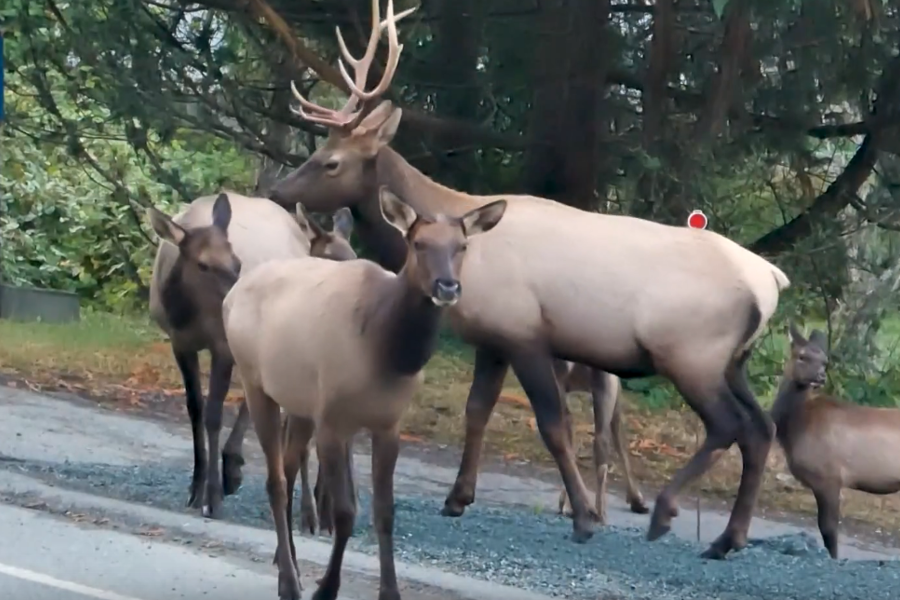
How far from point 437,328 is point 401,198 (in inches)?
113

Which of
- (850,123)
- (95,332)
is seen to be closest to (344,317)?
(850,123)

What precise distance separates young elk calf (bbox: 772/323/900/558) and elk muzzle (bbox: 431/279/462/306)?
5.18 meters

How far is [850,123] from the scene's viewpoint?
1366cm

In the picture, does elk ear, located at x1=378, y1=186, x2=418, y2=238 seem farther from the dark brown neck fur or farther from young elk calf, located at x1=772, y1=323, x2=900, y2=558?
young elk calf, located at x1=772, y1=323, x2=900, y2=558

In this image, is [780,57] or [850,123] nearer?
[780,57]

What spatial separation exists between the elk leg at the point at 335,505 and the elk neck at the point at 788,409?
5192 millimetres

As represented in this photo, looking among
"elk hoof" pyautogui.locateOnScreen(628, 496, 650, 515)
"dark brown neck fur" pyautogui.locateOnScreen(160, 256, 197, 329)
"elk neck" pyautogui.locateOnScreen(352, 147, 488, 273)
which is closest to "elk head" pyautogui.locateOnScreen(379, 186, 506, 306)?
"elk neck" pyautogui.locateOnScreen(352, 147, 488, 273)

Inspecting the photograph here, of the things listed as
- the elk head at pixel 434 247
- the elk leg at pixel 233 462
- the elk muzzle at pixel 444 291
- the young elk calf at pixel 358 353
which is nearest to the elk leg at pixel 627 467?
the elk leg at pixel 233 462

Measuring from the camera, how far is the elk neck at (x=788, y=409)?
12.3m

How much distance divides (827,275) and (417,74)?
3.87 metres

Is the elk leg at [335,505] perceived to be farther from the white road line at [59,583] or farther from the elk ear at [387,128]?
the elk ear at [387,128]

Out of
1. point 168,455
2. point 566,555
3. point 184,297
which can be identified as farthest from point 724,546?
point 168,455

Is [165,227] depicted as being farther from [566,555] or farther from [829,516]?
[829,516]

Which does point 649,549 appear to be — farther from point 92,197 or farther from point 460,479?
point 92,197
